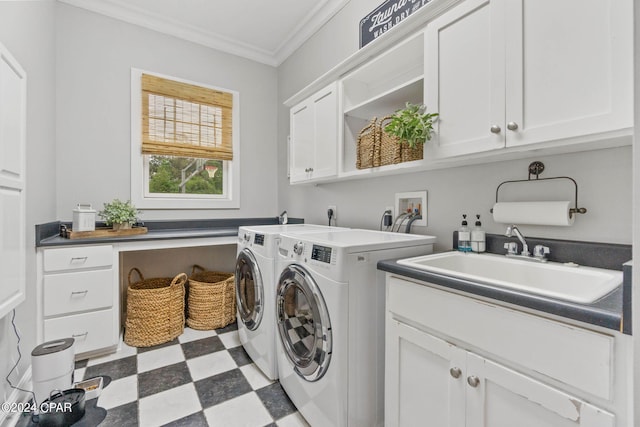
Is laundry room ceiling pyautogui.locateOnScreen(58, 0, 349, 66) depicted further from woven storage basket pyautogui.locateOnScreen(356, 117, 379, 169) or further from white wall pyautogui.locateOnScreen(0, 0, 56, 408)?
woven storage basket pyautogui.locateOnScreen(356, 117, 379, 169)

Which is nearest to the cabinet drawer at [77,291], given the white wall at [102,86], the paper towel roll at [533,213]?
the white wall at [102,86]

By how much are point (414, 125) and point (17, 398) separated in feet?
8.02

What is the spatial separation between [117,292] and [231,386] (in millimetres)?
1071

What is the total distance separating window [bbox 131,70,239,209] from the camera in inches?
103

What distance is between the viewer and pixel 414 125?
1345mm

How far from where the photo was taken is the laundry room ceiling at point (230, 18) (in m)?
2.44

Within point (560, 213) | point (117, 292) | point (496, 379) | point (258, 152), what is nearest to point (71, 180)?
point (117, 292)

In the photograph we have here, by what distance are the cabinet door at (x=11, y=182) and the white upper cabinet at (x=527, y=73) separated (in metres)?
1.86

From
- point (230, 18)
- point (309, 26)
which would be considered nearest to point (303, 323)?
point (309, 26)

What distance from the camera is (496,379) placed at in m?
0.83

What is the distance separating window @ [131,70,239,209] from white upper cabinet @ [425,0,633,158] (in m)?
2.24

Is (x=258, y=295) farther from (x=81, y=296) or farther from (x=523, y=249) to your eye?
(x=523, y=249)

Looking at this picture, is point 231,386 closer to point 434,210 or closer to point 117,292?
point 117,292

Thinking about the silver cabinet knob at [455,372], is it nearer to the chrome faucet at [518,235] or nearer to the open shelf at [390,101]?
the chrome faucet at [518,235]
